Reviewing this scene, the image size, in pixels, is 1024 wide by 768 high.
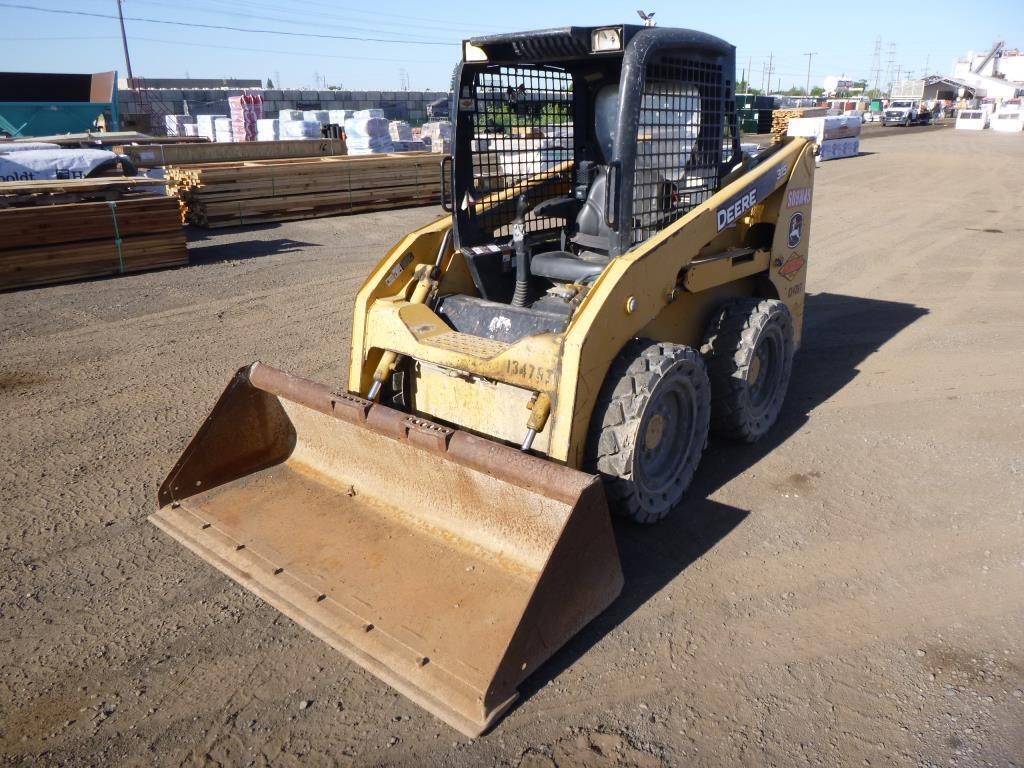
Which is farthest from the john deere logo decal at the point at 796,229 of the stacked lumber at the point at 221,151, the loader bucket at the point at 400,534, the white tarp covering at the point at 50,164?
A: the stacked lumber at the point at 221,151

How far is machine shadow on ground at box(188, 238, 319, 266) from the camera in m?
11.2

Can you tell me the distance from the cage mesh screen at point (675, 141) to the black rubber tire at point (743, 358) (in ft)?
2.44

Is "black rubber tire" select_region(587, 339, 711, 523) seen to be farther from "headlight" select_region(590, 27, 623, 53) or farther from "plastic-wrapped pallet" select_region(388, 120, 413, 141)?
"plastic-wrapped pallet" select_region(388, 120, 413, 141)

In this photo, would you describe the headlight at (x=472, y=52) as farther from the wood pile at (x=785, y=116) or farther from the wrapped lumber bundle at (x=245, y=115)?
the wood pile at (x=785, y=116)

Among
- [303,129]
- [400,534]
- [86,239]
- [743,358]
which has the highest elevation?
[303,129]

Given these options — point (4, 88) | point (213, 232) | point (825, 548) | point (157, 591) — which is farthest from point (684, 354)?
point (4, 88)

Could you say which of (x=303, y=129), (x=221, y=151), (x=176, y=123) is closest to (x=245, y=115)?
Answer: (x=303, y=129)

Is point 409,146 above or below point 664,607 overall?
above

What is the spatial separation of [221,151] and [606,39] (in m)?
14.5

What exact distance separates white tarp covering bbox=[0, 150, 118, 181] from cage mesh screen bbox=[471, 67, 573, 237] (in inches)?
431

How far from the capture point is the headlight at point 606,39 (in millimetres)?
3936

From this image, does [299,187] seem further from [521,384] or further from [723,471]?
[521,384]

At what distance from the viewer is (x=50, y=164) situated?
13.0 m

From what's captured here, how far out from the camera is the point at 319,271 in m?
10.3
